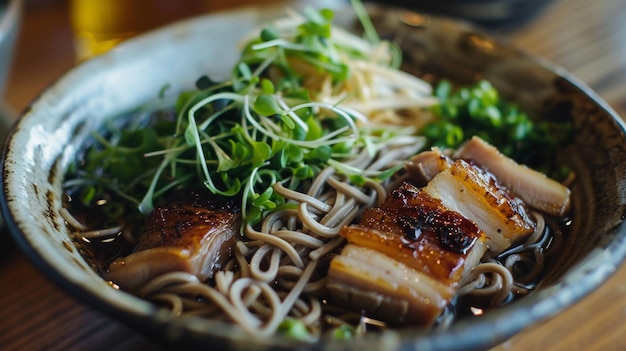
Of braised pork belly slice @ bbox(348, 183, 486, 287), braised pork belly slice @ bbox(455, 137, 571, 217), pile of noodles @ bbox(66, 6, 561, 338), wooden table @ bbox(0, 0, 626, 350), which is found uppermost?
braised pork belly slice @ bbox(348, 183, 486, 287)

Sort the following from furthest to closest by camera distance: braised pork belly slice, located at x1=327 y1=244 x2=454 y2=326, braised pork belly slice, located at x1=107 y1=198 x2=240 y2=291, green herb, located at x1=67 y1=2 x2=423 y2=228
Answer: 1. green herb, located at x1=67 y1=2 x2=423 y2=228
2. braised pork belly slice, located at x1=107 y1=198 x2=240 y2=291
3. braised pork belly slice, located at x1=327 y1=244 x2=454 y2=326

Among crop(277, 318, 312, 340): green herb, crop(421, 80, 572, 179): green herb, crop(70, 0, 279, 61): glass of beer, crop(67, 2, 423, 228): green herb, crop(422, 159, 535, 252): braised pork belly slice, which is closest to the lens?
crop(277, 318, 312, 340): green herb

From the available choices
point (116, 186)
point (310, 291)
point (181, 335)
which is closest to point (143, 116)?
point (116, 186)

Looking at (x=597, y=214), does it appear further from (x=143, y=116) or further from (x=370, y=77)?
(x=143, y=116)

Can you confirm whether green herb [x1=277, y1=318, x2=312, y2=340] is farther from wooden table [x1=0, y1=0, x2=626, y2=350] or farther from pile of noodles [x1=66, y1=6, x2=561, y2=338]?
wooden table [x1=0, y1=0, x2=626, y2=350]

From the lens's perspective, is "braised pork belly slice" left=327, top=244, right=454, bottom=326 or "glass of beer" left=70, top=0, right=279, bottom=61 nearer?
"braised pork belly slice" left=327, top=244, right=454, bottom=326

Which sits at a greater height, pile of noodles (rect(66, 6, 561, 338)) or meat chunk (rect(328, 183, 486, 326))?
meat chunk (rect(328, 183, 486, 326))

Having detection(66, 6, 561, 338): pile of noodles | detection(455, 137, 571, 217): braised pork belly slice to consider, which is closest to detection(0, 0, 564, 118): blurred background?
detection(66, 6, 561, 338): pile of noodles
